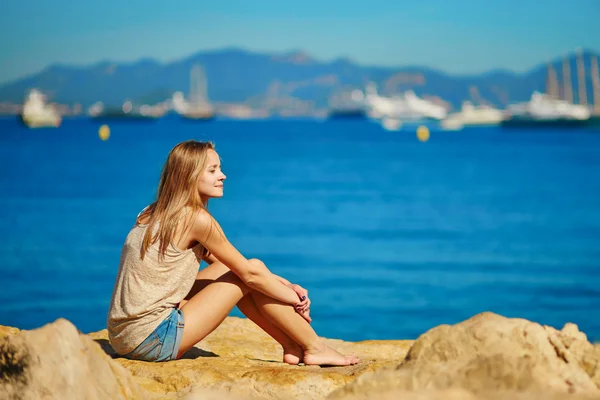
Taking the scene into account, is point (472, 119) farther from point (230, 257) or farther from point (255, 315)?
point (230, 257)

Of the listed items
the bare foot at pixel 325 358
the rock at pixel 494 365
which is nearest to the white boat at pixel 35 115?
the bare foot at pixel 325 358

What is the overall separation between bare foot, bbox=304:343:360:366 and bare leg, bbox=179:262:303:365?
67mm

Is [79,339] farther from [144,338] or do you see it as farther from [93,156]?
[93,156]

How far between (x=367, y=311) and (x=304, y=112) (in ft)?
541

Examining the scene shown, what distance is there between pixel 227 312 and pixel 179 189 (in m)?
0.57

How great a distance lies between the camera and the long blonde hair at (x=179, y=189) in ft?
11.8

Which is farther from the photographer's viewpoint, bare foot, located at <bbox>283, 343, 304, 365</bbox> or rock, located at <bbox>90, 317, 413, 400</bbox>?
bare foot, located at <bbox>283, 343, 304, 365</bbox>

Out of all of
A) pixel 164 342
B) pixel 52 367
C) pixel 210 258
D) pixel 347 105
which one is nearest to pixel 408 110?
pixel 347 105

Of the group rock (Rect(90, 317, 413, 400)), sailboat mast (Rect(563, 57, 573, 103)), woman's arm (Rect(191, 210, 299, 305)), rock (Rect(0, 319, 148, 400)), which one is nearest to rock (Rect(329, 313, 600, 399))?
rock (Rect(90, 317, 413, 400))

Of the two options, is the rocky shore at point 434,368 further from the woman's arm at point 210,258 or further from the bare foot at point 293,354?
the woman's arm at point 210,258

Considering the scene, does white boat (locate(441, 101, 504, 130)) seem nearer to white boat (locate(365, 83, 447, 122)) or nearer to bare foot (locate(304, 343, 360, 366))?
white boat (locate(365, 83, 447, 122))

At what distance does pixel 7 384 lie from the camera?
262cm

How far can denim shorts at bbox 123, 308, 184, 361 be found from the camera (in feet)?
11.7

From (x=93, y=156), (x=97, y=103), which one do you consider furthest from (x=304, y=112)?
(x=93, y=156)
